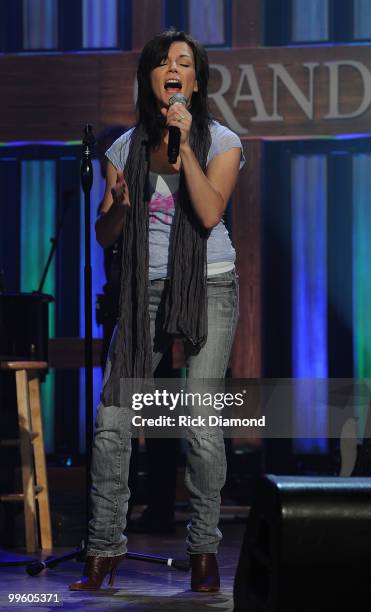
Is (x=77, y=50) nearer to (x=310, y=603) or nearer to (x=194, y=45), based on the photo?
(x=194, y=45)

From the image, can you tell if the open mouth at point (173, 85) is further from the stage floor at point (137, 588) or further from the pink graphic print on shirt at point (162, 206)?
the stage floor at point (137, 588)

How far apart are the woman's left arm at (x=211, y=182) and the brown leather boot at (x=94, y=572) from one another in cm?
88

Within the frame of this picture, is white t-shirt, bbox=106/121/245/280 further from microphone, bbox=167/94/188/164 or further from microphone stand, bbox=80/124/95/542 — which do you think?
microphone stand, bbox=80/124/95/542

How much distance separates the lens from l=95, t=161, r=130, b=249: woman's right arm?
2.78 metres

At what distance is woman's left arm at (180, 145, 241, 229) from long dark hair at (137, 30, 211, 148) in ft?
0.32

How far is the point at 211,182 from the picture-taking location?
2.89 metres

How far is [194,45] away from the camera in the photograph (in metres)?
2.97

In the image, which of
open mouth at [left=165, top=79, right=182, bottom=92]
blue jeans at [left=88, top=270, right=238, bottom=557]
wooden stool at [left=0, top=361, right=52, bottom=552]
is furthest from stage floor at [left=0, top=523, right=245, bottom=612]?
open mouth at [left=165, top=79, right=182, bottom=92]

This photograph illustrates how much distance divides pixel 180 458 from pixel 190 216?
8.17ft

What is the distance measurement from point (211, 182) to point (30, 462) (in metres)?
1.59

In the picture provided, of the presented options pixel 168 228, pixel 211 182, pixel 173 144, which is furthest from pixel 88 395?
pixel 173 144

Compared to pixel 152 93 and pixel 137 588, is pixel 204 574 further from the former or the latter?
pixel 152 93

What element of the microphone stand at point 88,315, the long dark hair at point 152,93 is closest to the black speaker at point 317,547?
the long dark hair at point 152,93

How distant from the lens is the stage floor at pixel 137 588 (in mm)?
2615
